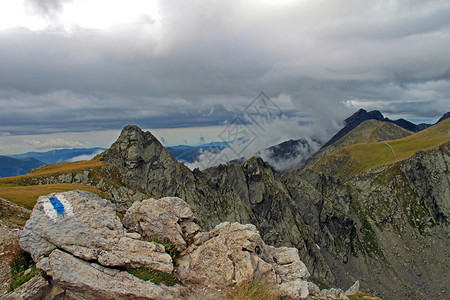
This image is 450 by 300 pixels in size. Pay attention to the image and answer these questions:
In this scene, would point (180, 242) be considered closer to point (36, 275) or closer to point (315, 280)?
point (36, 275)

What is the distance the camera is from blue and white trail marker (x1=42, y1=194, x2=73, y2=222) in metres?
19.9

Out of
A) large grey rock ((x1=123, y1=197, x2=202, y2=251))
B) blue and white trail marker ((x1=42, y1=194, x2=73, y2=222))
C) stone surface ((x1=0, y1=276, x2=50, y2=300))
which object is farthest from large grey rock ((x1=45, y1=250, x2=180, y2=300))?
large grey rock ((x1=123, y1=197, x2=202, y2=251))

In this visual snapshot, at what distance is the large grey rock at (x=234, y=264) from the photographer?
20.3 metres

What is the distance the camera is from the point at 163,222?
2472 centimetres

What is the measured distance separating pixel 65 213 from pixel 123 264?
20.5 feet

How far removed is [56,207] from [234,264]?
14.8 meters

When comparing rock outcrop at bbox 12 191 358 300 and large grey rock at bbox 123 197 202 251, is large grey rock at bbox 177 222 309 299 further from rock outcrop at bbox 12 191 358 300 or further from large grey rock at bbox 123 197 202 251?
large grey rock at bbox 123 197 202 251

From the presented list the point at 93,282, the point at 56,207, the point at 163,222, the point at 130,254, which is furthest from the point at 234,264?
the point at 56,207

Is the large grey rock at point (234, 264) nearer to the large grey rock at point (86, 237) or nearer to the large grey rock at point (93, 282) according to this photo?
the large grey rock at point (86, 237)

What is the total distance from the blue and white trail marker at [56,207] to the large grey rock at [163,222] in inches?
219

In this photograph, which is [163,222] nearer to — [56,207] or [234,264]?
[234,264]

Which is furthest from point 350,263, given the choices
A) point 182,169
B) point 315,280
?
point 182,169

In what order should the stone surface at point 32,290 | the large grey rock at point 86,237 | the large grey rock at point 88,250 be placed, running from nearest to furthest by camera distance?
the stone surface at point 32,290, the large grey rock at point 88,250, the large grey rock at point 86,237

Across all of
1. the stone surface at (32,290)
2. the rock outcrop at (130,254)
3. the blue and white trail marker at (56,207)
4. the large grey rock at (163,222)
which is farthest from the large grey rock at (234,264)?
the blue and white trail marker at (56,207)
